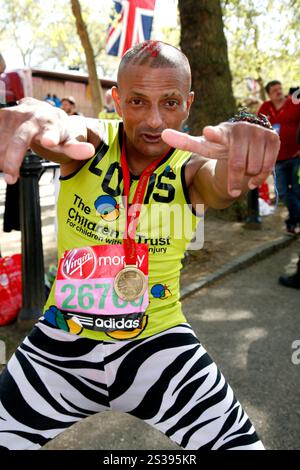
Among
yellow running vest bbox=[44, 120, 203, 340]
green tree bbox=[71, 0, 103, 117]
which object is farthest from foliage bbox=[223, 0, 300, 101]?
yellow running vest bbox=[44, 120, 203, 340]

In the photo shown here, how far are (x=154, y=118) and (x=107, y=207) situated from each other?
384 mm

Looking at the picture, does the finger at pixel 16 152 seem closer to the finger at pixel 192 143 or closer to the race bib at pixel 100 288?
the finger at pixel 192 143

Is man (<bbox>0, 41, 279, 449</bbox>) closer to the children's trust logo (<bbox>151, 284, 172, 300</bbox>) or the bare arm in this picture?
the children's trust logo (<bbox>151, 284, 172, 300</bbox>)

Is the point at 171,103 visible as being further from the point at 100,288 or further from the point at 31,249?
the point at 31,249

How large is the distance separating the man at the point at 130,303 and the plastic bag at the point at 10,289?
2.19 meters

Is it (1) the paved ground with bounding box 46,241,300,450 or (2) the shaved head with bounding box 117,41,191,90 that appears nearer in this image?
(2) the shaved head with bounding box 117,41,191,90

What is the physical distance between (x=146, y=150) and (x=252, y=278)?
4100mm

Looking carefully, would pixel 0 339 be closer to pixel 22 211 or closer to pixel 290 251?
pixel 22 211

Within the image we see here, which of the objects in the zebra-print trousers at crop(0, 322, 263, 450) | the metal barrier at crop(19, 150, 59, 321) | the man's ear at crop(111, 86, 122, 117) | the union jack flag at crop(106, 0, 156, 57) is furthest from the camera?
the union jack flag at crop(106, 0, 156, 57)

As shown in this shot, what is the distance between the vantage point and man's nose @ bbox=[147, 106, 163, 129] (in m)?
1.84

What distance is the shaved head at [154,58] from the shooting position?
1906mm

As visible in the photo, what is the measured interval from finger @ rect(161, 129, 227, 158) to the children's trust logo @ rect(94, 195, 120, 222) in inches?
20.2

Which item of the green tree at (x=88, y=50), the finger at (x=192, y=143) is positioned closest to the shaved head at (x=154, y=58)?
the finger at (x=192, y=143)

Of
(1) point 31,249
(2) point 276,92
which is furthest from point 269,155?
(2) point 276,92
